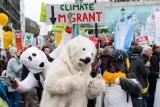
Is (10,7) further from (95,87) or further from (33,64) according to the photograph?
(95,87)

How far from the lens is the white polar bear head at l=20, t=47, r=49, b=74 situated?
25.7 ft

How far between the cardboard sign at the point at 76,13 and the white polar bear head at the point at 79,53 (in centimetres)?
476

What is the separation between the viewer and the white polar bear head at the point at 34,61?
7828 mm

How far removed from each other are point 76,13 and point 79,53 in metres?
5.14

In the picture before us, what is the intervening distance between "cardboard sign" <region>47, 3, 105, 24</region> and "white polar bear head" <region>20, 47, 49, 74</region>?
3769 millimetres

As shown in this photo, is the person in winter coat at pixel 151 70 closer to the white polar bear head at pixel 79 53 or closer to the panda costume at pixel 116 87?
the panda costume at pixel 116 87

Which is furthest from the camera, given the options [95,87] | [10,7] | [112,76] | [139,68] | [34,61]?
[10,7]

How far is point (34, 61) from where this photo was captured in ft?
25.9

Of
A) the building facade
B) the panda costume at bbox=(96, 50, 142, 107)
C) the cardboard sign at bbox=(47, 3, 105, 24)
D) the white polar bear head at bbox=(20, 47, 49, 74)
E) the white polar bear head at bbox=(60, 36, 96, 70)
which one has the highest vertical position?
the cardboard sign at bbox=(47, 3, 105, 24)

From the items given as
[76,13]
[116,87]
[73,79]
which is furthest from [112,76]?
[76,13]

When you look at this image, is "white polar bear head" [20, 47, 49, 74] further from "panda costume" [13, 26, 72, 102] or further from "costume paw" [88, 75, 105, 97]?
"costume paw" [88, 75, 105, 97]

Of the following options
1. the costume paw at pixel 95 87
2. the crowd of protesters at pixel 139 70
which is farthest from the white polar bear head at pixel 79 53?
the crowd of protesters at pixel 139 70

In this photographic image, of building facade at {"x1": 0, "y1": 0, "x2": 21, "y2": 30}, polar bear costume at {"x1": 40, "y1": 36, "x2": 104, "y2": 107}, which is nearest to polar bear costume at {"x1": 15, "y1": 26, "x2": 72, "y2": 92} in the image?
polar bear costume at {"x1": 40, "y1": 36, "x2": 104, "y2": 107}

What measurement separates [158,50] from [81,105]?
16.5 ft
